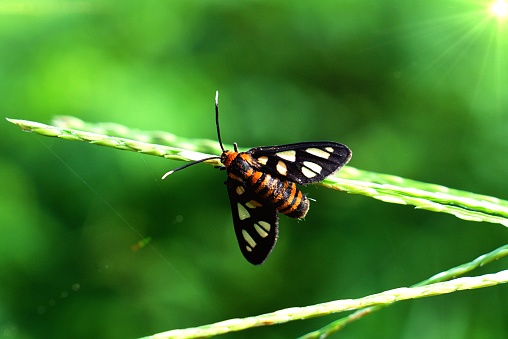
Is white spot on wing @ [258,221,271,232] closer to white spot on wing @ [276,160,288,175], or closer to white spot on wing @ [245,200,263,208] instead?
white spot on wing @ [245,200,263,208]

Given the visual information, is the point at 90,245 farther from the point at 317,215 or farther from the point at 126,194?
the point at 317,215

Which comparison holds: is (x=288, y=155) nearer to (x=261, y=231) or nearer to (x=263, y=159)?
(x=263, y=159)

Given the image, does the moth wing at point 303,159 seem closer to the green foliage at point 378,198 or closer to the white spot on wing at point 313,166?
the white spot on wing at point 313,166

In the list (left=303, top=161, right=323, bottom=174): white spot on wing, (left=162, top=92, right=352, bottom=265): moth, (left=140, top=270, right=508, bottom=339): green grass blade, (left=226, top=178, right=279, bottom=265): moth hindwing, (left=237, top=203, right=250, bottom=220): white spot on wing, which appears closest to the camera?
(left=140, top=270, right=508, bottom=339): green grass blade

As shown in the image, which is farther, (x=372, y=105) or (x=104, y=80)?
(x=372, y=105)

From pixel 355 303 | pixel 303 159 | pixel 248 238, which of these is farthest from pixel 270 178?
pixel 355 303

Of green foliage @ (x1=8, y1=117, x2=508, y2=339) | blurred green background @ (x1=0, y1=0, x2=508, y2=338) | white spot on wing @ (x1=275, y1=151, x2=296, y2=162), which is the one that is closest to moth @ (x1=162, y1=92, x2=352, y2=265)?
white spot on wing @ (x1=275, y1=151, x2=296, y2=162)

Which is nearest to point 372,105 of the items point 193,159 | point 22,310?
point 22,310

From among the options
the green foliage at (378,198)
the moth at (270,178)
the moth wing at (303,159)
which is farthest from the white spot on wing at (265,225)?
the green foliage at (378,198)
